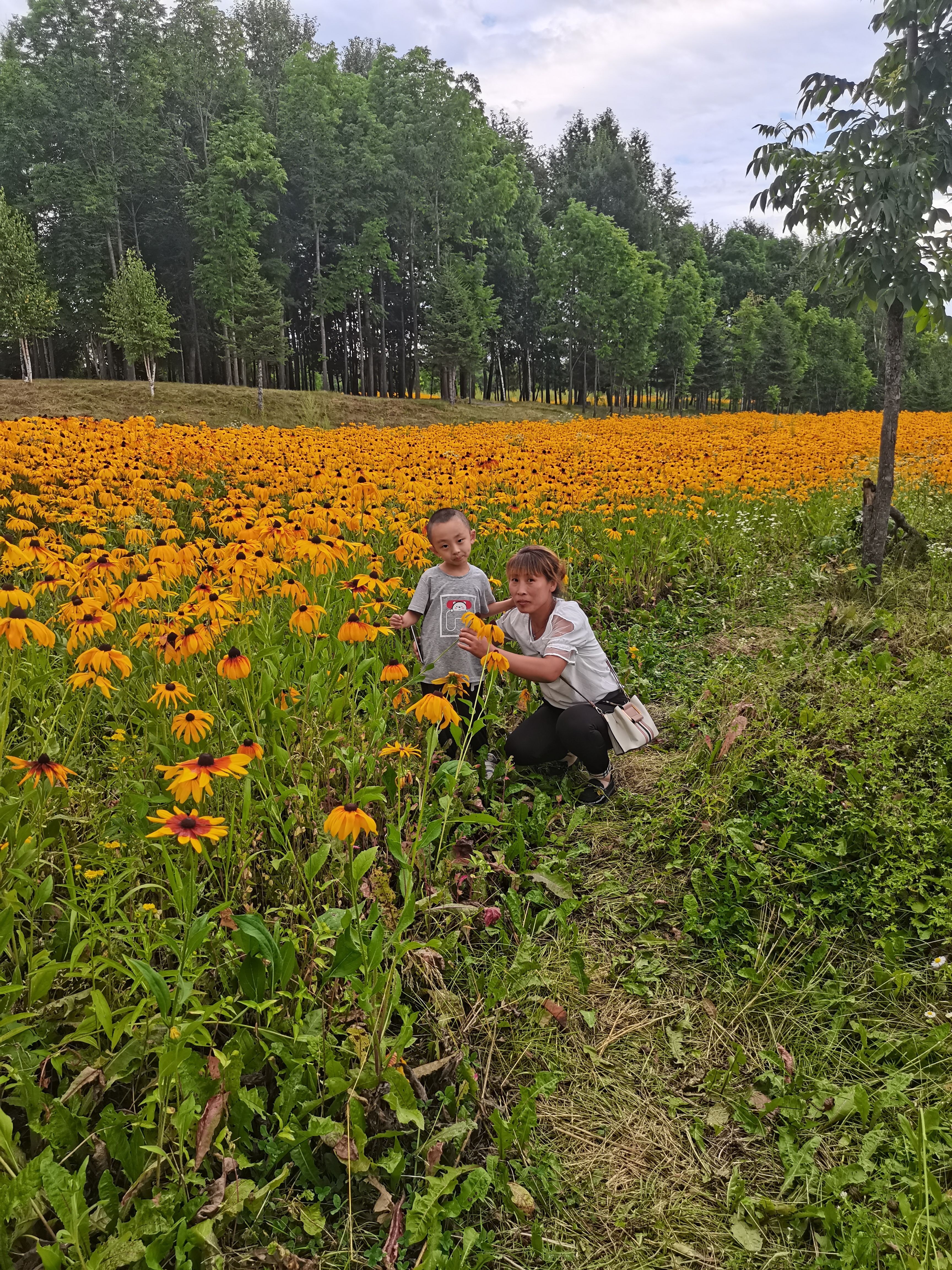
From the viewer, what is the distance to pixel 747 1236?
5.64 ft

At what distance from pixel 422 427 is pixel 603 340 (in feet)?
57.8

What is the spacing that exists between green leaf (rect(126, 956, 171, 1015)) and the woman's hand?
1521 millimetres

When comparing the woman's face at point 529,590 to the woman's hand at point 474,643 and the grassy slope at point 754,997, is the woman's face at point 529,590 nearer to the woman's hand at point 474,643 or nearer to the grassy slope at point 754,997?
the woman's hand at point 474,643

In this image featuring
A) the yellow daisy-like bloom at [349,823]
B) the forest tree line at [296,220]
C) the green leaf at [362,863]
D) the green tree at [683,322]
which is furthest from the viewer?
the green tree at [683,322]

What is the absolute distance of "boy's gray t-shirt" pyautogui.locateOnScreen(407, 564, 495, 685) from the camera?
355cm

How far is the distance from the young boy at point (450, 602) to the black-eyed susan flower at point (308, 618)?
76 centimetres

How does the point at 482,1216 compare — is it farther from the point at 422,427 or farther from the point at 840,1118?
the point at 422,427

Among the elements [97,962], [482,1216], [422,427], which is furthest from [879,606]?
[422,427]

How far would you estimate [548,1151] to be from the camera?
6.25 feet

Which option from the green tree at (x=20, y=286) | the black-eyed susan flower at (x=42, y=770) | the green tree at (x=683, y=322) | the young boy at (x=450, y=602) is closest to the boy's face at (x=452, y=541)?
the young boy at (x=450, y=602)

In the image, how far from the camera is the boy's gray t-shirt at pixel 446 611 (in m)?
3.55

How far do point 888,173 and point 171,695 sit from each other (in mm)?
4725

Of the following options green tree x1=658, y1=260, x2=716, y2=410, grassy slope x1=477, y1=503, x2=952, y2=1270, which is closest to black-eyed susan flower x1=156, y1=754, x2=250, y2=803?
grassy slope x1=477, y1=503, x2=952, y2=1270

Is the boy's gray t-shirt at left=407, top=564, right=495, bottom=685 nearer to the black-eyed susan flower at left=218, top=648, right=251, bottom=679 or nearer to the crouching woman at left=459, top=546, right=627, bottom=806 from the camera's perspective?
the crouching woman at left=459, top=546, right=627, bottom=806
